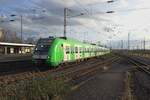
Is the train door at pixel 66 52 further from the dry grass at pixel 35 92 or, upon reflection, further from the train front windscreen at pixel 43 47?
the dry grass at pixel 35 92

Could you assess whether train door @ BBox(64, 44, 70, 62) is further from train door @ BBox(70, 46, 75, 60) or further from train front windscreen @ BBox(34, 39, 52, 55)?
train front windscreen @ BBox(34, 39, 52, 55)

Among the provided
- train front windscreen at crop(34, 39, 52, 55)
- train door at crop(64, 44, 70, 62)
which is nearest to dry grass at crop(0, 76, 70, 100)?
train front windscreen at crop(34, 39, 52, 55)

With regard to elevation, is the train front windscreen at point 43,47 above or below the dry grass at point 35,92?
above

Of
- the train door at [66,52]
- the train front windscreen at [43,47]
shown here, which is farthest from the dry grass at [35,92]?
the train door at [66,52]

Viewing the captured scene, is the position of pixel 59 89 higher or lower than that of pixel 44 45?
lower

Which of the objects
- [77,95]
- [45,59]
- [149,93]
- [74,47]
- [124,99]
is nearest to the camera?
[124,99]

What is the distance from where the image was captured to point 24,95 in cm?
1043

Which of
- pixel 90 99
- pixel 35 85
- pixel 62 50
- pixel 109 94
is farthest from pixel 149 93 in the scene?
pixel 62 50

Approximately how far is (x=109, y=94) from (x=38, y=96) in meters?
4.45

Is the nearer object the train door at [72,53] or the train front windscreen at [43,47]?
the train front windscreen at [43,47]

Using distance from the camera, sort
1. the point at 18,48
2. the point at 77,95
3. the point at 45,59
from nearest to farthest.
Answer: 1. the point at 77,95
2. the point at 45,59
3. the point at 18,48

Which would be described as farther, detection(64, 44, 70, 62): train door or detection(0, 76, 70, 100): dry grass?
detection(64, 44, 70, 62): train door

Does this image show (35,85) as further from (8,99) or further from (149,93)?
(149,93)

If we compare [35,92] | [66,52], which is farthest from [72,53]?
[35,92]
